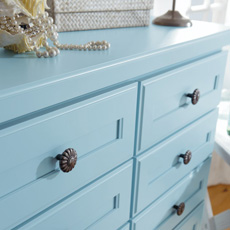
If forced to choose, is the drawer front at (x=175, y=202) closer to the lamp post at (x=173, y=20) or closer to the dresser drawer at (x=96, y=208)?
the dresser drawer at (x=96, y=208)

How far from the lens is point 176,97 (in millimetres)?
698

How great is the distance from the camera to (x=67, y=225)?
22.0 inches

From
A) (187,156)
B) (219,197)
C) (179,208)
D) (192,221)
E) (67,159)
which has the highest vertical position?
(67,159)

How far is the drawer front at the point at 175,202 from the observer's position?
0.75 metres

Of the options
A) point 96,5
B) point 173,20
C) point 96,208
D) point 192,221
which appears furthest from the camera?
point 192,221

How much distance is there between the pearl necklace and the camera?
0.52 metres

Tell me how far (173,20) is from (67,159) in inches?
19.7

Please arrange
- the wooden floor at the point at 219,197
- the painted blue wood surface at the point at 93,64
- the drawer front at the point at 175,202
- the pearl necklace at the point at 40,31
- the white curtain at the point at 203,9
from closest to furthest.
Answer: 1. the painted blue wood surface at the point at 93,64
2. the pearl necklace at the point at 40,31
3. the drawer front at the point at 175,202
4. the white curtain at the point at 203,9
5. the wooden floor at the point at 219,197

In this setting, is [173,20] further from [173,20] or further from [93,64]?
[93,64]

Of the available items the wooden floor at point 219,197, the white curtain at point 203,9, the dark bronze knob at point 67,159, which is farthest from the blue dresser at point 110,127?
the wooden floor at point 219,197

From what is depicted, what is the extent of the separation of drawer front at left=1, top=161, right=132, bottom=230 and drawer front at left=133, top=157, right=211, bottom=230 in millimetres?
72

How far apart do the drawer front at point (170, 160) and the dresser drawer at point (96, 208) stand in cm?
4

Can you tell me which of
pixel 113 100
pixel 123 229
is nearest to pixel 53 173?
pixel 113 100

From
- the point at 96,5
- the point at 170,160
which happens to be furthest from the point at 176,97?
the point at 96,5
